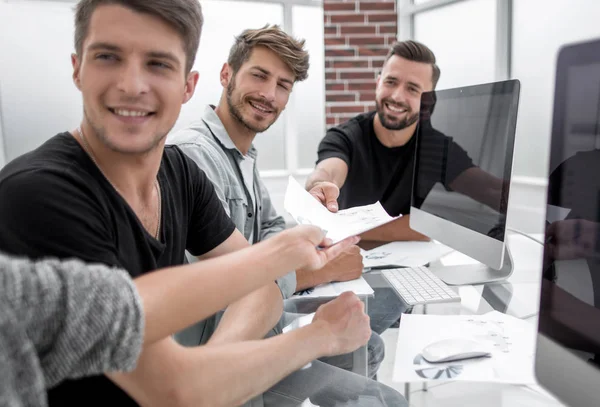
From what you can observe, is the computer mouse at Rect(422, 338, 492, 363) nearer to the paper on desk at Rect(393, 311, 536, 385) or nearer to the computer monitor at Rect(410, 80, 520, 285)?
the paper on desk at Rect(393, 311, 536, 385)

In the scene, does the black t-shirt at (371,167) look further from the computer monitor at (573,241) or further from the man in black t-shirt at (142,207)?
the computer monitor at (573,241)

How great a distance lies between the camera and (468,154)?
139 centimetres

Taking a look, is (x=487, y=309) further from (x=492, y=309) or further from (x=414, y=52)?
(x=414, y=52)

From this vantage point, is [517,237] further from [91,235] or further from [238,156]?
[91,235]

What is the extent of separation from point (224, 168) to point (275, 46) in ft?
1.85

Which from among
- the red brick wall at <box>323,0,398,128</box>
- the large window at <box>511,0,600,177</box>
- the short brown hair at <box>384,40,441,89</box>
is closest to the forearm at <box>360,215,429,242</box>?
the short brown hair at <box>384,40,441,89</box>

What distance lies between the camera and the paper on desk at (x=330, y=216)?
97 cm

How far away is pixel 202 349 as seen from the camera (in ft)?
2.57

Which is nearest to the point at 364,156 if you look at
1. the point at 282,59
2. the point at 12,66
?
the point at 282,59

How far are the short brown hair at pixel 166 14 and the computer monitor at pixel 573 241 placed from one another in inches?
27.3

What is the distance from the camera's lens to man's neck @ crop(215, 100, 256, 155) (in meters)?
1.88

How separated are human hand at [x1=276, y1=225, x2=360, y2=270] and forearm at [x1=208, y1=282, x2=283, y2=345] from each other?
294 millimetres

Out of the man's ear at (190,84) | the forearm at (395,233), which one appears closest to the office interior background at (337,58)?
the forearm at (395,233)

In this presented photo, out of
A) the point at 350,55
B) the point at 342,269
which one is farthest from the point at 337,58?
the point at 342,269
